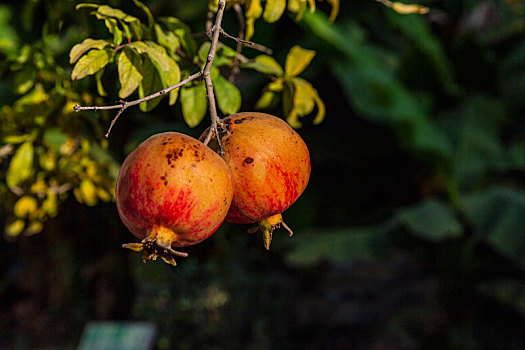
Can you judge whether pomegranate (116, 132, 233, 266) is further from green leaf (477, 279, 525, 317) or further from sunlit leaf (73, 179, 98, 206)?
green leaf (477, 279, 525, 317)

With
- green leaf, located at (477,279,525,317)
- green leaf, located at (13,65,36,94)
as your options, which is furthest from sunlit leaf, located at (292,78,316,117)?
green leaf, located at (477,279,525,317)

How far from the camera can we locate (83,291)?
407 cm

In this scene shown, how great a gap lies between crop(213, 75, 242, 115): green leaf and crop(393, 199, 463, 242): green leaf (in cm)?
225

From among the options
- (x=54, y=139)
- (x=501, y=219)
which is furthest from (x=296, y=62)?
(x=501, y=219)

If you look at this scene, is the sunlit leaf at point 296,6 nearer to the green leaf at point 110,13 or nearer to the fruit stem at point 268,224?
the green leaf at point 110,13

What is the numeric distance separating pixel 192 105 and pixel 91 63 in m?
0.20

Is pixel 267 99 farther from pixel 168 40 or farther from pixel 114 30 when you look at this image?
pixel 114 30

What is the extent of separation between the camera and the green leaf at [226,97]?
0.93 metres

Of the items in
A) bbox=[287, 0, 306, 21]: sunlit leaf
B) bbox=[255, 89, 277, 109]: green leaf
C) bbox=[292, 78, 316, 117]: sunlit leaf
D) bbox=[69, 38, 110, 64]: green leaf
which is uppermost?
bbox=[287, 0, 306, 21]: sunlit leaf

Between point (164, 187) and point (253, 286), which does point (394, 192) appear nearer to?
point (253, 286)

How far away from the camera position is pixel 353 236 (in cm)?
328

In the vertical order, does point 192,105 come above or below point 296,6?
below

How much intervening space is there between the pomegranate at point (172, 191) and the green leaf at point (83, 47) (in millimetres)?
229

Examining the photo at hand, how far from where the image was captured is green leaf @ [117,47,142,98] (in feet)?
2.65
